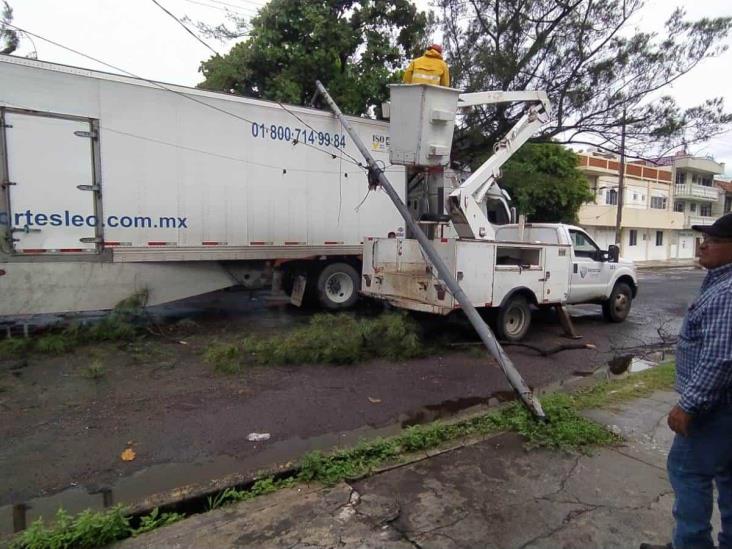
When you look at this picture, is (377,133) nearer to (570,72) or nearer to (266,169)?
(266,169)

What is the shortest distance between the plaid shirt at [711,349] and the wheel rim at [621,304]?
823 centimetres

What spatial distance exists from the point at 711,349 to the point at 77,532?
10.7 ft

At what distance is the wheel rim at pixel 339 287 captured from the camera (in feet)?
31.7

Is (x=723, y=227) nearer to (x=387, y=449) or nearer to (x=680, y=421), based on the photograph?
(x=680, y=421)

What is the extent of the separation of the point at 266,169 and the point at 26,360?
4484 mm

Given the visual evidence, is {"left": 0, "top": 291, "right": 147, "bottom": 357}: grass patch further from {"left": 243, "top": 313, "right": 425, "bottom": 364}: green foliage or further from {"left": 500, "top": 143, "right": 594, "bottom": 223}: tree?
{"left": 500, "top": 143, "right": 594, "bottom": 223}: tree

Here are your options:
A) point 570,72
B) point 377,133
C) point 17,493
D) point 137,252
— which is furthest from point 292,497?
point 570,72

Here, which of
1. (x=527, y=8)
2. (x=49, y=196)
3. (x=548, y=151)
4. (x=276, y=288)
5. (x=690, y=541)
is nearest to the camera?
(x=690, y=541)

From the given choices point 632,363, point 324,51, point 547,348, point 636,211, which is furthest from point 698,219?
point 547,348

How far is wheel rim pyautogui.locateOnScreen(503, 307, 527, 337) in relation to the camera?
306 inches

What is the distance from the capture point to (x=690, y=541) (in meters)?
2.38

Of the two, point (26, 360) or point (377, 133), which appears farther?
point (377, 133)

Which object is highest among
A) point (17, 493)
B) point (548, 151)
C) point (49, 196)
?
point (548, 151)

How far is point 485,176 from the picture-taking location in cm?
805
